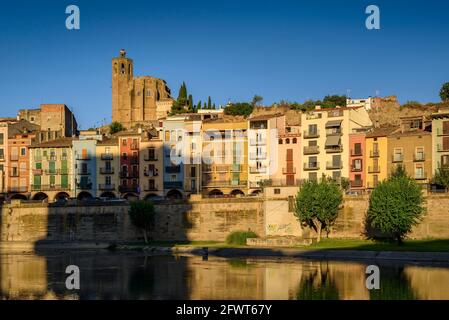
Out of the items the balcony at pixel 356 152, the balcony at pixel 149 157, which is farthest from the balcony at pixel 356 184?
the balcony at pixel 149 157

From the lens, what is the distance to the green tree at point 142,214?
94.9 meters

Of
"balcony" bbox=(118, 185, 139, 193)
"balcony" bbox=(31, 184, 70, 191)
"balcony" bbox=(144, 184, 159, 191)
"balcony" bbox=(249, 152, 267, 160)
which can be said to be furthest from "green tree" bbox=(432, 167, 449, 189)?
"balcony" bbox=(31, 184, 70, 191)

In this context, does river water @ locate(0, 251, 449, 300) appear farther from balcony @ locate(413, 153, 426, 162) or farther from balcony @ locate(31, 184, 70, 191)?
balcony @ locate(31, 184, 70, 191)

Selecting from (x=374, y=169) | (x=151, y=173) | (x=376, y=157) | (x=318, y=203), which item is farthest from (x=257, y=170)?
(x=318, y=203)

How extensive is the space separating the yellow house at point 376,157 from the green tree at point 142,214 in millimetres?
27346

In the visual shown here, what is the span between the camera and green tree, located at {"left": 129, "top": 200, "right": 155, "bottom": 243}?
94.9 metres

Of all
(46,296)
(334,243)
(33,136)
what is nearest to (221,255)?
(334,243)

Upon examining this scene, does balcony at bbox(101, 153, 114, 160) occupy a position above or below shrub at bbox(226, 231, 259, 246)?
above

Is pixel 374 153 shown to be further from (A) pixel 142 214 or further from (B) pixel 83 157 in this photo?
(B) pixel 83 157

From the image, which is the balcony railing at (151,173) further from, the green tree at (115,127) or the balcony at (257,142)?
the green tree at (115,127)

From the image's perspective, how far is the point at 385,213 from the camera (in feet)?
262

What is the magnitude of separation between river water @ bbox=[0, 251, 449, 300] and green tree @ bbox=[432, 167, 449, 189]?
24750 millimetres
